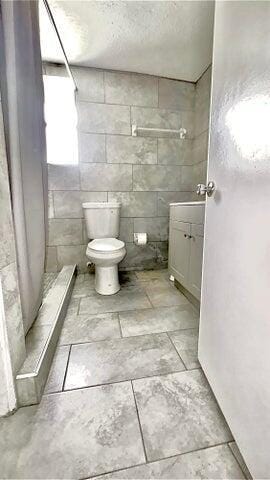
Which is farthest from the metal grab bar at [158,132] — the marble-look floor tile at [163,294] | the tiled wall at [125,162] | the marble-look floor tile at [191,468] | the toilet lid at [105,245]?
the marble-look floor tile at [191,468]

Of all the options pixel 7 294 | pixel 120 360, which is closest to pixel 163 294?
pixel 120 360

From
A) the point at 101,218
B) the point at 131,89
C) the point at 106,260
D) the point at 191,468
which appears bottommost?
the point at 191,468

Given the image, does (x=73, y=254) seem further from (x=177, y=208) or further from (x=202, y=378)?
(x=202, y=378)

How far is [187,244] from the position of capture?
1771 millimetres

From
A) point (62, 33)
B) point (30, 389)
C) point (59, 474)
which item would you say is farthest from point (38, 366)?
point (62, 33)

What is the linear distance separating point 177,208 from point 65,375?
1520mm

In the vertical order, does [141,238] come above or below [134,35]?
below

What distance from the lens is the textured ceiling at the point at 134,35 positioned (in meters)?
1.49

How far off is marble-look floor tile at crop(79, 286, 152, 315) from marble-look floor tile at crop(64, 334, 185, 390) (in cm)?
39

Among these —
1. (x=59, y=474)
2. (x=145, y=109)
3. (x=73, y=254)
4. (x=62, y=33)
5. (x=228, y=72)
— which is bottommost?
(x=59, y=474)

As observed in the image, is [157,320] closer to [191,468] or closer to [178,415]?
[178,415]

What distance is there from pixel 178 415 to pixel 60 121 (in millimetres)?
2543

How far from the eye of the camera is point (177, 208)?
1970mm

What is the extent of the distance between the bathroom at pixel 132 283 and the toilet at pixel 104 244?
0.01 metres
